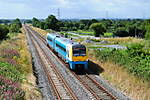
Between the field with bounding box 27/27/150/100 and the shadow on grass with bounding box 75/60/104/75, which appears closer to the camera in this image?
the field with bounding box 27/27/150/100

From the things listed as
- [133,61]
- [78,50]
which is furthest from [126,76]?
[133,61]

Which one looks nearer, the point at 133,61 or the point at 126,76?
the point at 126,76

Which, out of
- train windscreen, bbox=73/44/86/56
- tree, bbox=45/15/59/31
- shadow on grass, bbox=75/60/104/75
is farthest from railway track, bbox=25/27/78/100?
tree, bbox=45/15/59/31

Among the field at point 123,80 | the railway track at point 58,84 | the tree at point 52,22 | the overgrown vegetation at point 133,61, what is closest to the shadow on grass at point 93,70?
the field at point 123,80

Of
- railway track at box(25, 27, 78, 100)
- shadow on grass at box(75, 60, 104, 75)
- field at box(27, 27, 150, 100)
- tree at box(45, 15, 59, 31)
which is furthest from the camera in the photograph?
tree at box(45, 15, 59, 31)

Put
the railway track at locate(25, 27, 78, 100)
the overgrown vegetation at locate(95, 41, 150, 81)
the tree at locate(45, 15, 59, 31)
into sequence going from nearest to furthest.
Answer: the railway track at locate(25, 27, 78, 100)
the overgrown vegetation at locate(95, 41, 150, 81)
the tree at locate(45, 15, 59, 31)

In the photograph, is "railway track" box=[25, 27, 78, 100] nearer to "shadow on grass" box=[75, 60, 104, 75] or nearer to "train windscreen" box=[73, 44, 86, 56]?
"shadow on grass" box=[75, 60, 104, 75]

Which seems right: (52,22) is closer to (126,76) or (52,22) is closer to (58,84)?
(58,84)

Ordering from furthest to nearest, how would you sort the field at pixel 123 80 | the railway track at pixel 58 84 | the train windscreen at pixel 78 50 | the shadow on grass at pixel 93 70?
the shadow on grass at pixel 93 70 → the train windscreen at pixel 78 50 → the railway track at pixel 58 84 → the field at pixel 123 80

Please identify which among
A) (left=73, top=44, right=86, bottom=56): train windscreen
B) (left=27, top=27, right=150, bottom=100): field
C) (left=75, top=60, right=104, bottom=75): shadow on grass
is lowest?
(left=75, top=60, right=104, bottom=75): shadow on grass

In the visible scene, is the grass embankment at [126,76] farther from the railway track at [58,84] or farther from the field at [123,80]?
the railway track at [58,84]

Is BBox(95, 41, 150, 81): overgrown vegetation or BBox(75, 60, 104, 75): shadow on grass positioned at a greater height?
BBox(95, 41, 150, 81): overgrown vegetation

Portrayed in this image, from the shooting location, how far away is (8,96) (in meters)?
13.0

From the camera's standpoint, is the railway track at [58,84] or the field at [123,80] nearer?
the field at [123,80]
